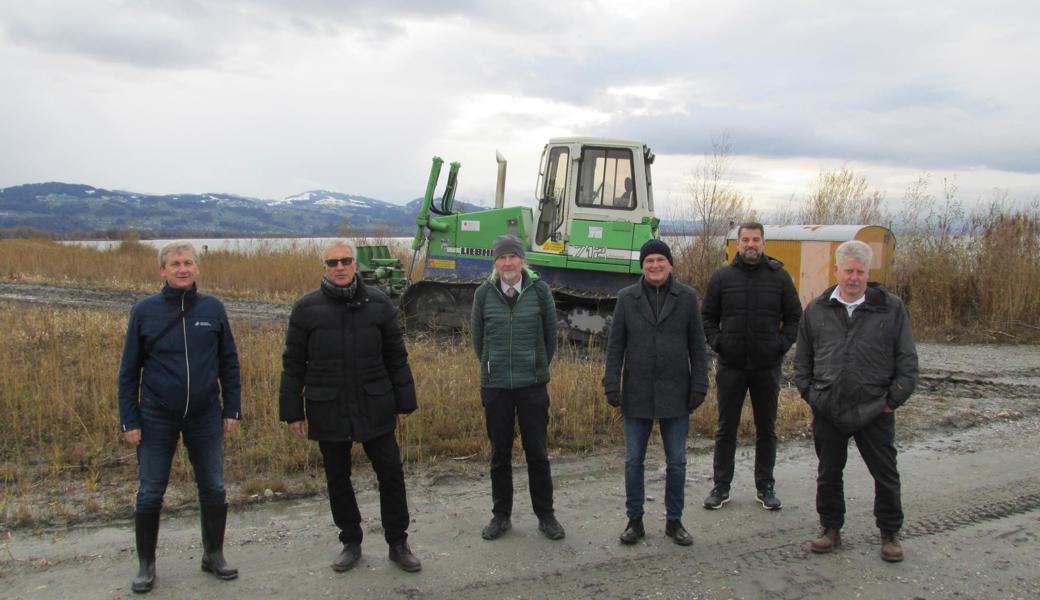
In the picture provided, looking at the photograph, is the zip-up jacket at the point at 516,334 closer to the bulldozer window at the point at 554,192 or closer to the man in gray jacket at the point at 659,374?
the man in gray jacket at the point at 659,374

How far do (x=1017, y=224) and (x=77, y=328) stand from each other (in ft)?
50.0

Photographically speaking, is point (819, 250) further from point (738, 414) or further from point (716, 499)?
point (716, 499)

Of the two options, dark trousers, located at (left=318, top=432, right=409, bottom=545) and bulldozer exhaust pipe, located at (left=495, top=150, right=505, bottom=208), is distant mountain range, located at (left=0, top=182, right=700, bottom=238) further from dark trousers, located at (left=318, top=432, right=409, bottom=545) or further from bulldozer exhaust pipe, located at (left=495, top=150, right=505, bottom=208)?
dark trousers, located at (left=318, top=432, right=409, bottom=545)

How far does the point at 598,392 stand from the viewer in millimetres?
6871

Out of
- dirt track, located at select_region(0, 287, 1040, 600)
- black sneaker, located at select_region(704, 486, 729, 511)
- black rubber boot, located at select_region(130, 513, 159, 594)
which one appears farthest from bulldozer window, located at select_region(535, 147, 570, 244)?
black rubber boot, located at select_region(130, 513, 159, 594)

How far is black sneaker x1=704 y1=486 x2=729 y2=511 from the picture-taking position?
480 centimetres

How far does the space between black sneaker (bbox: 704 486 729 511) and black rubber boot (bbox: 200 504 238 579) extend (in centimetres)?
284

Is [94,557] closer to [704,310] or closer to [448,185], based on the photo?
[704,310]

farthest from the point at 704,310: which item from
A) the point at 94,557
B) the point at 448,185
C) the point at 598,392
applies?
the point at 448,185

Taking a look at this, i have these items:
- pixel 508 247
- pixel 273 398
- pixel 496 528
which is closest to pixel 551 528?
pixel 496 528

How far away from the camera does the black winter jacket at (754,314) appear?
15.3ft

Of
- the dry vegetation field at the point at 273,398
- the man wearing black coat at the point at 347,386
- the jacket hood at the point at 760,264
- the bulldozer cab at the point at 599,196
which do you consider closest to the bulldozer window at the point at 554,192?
the bulldozer cab at the point at 599,196

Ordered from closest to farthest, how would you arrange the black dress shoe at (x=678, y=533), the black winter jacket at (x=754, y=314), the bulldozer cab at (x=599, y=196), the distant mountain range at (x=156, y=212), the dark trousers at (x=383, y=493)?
the dark trousers at (x=383, y=493) < the black dress shoe at (x=678, y=533) < the black winter jacket at (x=754, y=314) < the bulldozer cab at (x=599, y=196) < the distant mountain range at (x=156, y=212)

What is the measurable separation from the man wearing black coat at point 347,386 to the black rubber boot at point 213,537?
56cm
